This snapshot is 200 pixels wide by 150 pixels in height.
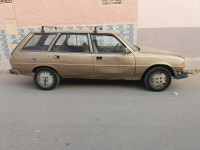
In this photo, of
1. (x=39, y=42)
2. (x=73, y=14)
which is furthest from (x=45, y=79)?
(x=73, y=14)

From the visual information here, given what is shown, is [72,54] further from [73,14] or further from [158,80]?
[73,14]

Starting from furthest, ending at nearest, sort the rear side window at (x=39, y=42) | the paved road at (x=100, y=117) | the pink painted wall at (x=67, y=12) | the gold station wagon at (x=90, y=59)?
the pink painted wall at (x=67, y=12) → the rear side window at (x=39, y=42) → the gold station wagon at (x=90, y=59) → the paved road at (x=100, y=117)

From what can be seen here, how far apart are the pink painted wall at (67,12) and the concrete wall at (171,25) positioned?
0.58 meters

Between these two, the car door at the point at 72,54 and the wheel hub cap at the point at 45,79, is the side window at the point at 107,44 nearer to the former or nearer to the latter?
the car door at the point at 72,54

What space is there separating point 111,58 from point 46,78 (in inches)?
73.8

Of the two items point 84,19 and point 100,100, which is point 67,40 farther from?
point 84,19

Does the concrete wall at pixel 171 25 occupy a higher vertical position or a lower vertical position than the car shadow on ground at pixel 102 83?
higher

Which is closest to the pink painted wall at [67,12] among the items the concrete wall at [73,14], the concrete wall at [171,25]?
the concrete wall at [73,14]

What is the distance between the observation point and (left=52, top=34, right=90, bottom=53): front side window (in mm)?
4395

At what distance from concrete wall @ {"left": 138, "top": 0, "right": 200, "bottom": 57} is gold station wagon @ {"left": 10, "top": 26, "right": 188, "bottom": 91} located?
138 inches

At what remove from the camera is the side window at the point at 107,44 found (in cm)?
433

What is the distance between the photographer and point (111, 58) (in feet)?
14.0

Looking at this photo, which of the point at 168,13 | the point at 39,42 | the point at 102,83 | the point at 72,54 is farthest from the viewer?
the point at 168,13

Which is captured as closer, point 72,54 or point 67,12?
point 72,54
